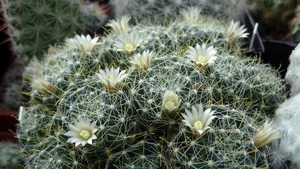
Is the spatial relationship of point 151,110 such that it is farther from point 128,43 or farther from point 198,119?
point 128,43

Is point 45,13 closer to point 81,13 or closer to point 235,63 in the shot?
point 81,13

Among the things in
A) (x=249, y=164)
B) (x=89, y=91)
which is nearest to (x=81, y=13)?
(x=89, y=91)

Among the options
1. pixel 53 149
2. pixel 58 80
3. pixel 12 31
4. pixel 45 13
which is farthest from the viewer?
pixel 12 31

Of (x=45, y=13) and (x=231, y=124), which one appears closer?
(x=231, y=124)

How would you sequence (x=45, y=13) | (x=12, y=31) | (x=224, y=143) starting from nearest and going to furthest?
(x=224, y=143)
(x=45, y=13)
(x=12, y=31)

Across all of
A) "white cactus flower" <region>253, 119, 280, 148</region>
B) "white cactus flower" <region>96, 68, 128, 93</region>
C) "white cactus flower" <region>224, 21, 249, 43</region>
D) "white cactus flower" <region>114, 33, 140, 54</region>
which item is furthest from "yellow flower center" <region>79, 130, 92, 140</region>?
"white cactus flower" <region>224, 21, 249, 43</region>

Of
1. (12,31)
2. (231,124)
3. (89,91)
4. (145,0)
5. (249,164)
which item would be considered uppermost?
(12,31)

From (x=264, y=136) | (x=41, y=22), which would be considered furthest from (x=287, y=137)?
(x=41, y=22)

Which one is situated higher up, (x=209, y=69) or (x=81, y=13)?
(x=81, y=13)
